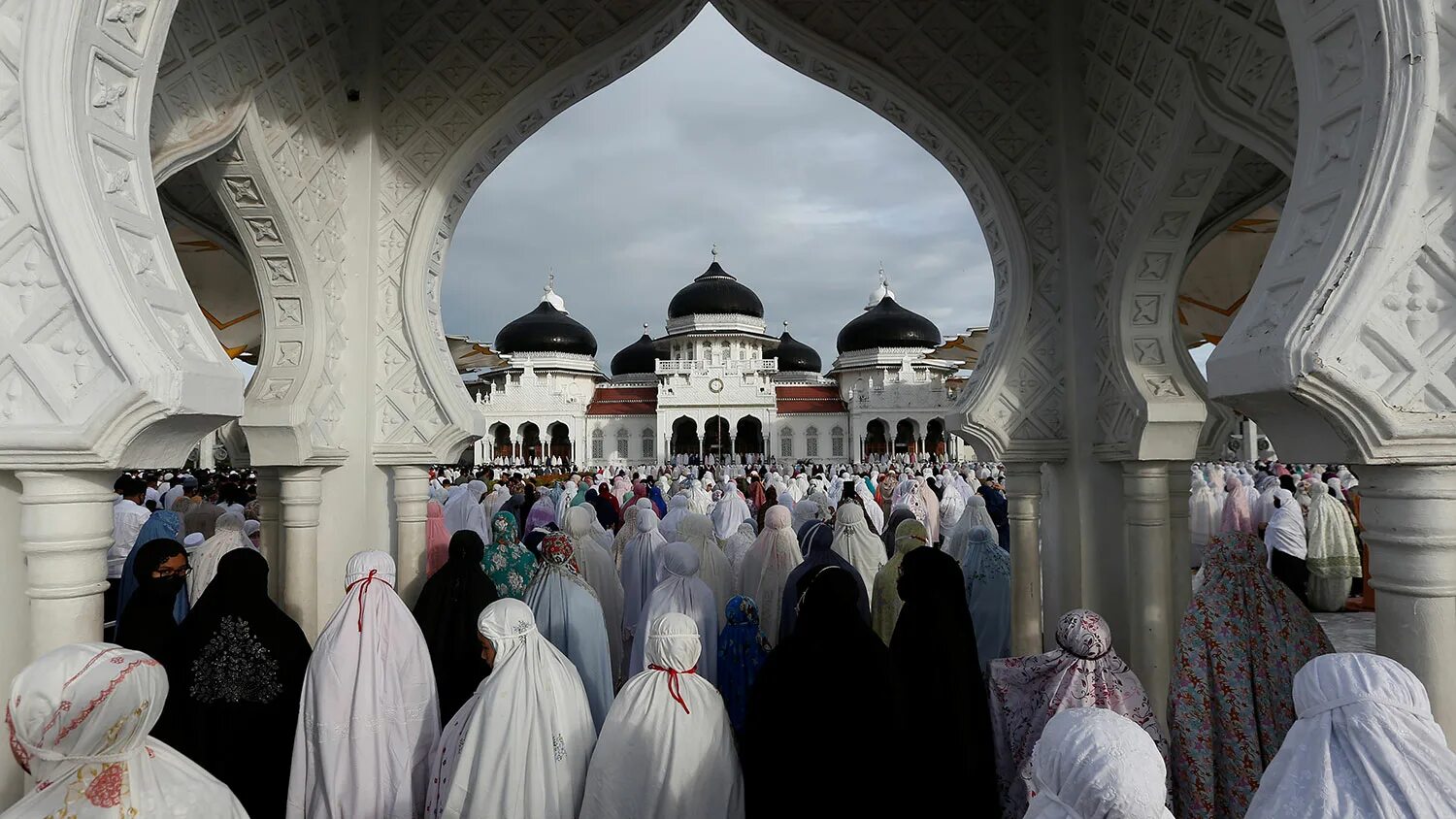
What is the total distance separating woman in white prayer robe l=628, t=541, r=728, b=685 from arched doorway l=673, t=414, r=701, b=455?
32.2m

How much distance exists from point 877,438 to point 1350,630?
28167 millimetres

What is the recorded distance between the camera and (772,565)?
461cm

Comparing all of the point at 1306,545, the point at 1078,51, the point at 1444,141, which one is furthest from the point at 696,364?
the point at 1444,141

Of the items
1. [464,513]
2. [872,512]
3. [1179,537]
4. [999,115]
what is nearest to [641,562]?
[1179,537]

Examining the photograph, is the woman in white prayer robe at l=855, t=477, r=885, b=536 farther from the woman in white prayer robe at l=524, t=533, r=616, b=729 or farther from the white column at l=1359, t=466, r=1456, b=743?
the white column at l=1359, t=466, r=1456, b=743

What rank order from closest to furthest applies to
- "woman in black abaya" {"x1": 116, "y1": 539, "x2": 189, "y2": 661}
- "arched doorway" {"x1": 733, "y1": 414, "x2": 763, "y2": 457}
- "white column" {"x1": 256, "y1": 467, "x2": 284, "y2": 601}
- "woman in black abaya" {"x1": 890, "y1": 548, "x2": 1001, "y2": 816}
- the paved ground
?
"woman in black abaya" {"x1": 890, "y1": 548, "x2": 1001, "y2": 816}
"woman in black abaya" {"x1": 116, "y1": 539, "x2": 189, "y2": 661}
"white column" {"x1": 256, "y1": 467, "x2": 284, "y2": 601}
the paved ground
"arched doorway" {"x1": 733, "y1": 414, "x2": 763, "y2": 457}

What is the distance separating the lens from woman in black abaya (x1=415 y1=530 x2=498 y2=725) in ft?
10.6

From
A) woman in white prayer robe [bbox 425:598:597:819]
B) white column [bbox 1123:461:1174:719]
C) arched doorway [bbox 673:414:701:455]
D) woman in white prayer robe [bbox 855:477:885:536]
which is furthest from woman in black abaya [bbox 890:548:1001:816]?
arched doorway [bbox 673:414:701:455]

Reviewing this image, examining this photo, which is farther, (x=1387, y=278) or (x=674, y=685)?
(x=674, y=685)

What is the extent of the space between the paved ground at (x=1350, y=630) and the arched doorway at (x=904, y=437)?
27414mm

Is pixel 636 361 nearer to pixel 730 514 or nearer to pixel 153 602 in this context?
pixel 730 514

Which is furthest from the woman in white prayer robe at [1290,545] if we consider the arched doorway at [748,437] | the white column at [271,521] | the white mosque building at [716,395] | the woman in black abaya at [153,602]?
the arched doorway at [748,437]

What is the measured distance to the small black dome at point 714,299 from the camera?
36.0 meters

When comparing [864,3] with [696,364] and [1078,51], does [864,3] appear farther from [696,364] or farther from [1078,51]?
[696,364]
